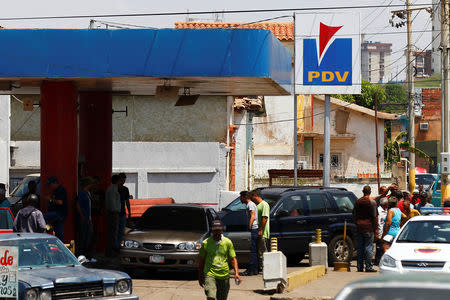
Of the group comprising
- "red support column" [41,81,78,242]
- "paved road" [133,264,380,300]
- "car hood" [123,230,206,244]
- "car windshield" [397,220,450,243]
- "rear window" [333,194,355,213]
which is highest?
"red support column" [41,81,78,242]

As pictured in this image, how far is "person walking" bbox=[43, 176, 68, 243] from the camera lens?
725 inches

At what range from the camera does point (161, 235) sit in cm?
1741

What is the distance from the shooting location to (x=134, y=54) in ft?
61.9

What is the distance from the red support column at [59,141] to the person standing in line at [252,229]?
427cm

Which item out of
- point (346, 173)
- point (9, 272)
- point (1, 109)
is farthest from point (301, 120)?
point (9, 272)

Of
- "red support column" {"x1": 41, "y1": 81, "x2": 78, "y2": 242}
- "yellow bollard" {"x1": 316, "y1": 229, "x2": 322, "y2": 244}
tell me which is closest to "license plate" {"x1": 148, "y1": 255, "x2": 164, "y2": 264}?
A: "red support column" {"x1": 41, "y1": 81, "x2": 78, "y2": 242}

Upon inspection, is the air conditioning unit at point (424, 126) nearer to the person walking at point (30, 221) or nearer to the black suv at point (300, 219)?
the black suv at point (300, 219)

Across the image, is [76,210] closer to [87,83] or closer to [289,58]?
[87,83]

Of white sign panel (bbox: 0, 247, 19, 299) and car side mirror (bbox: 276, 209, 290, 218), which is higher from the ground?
car side mirror (bbox: 276, 209, 290, 218)

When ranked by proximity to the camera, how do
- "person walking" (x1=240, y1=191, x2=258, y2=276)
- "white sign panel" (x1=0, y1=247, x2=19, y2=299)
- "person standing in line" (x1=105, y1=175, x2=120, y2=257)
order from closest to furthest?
"white sign panel" (x1=0, y1=247, x2=19, y2=299)
"person walking" (x1=240, y1=191, x2=258, y2=276)
"person standing in line" (x1=105, y1=175, x2=120, y2=257)

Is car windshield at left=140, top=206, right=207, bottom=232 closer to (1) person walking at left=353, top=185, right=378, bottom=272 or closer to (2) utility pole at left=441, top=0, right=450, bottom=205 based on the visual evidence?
(1) person walking at left=353, top=185, right=378, bottom=272

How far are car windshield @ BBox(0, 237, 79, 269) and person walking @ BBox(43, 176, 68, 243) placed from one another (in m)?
5.53

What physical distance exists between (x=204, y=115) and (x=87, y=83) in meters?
15.6

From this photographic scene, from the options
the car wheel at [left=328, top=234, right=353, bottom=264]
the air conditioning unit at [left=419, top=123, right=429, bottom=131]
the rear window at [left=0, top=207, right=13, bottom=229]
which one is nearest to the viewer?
the rear window at [left=0, top=207, right=13, bottom=229]
